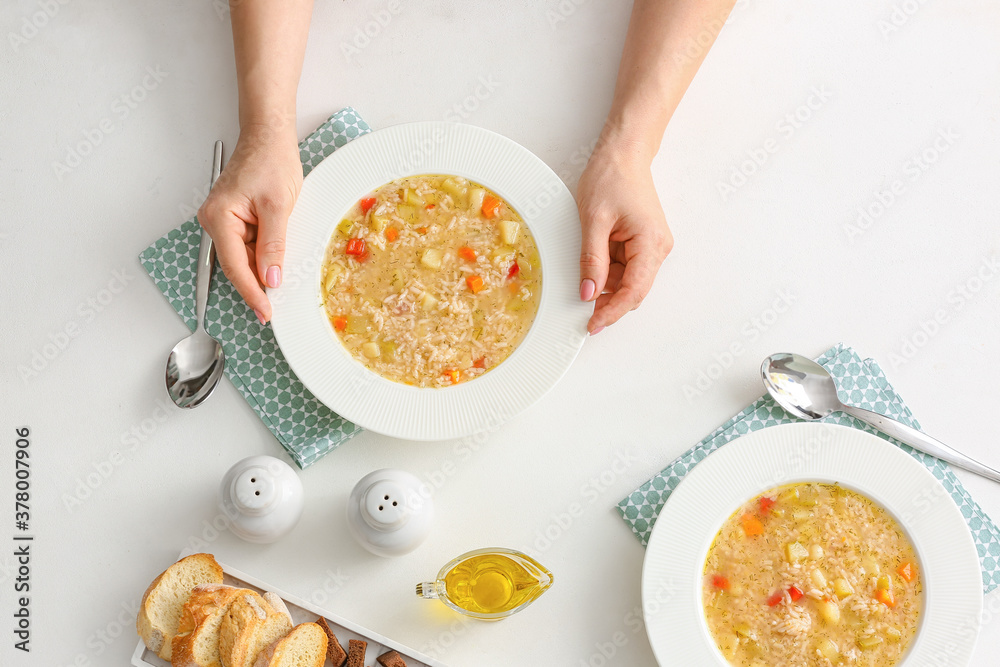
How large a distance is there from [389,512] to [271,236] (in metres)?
0.86

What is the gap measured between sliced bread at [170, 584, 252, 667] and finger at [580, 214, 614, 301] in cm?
126

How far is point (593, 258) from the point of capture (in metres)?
2.01

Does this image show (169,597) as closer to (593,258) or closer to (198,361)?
(198,361)

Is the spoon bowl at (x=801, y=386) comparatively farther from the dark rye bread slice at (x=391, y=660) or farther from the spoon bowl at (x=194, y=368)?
the spoon bowl at (x=194, y=368)

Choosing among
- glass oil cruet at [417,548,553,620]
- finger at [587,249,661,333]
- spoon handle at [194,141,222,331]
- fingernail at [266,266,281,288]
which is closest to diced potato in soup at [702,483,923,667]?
glass oil cruet at [417,548,553,620]

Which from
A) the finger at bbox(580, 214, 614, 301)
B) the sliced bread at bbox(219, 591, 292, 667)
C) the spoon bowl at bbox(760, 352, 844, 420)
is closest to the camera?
the sliced bread at bbox(219, 591, 292, 667)

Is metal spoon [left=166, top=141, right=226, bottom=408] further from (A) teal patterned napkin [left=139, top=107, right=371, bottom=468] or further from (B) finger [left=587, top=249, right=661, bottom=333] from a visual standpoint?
(B) finger [left=587, top=249, right=661, bottom=333]

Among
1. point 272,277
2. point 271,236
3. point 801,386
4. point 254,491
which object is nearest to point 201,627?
point 254,491

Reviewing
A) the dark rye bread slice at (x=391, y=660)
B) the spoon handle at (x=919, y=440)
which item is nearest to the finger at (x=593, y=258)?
the spoon handle at (x=919, y=440)

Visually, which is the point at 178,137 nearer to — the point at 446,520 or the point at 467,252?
the point at 467,252

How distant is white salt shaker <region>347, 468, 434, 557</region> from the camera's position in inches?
72.5

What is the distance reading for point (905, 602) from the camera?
1.88m

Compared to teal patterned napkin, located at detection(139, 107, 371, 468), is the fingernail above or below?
above

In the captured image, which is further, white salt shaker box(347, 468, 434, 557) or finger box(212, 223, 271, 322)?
finger box(212, 223, 271, 322)
